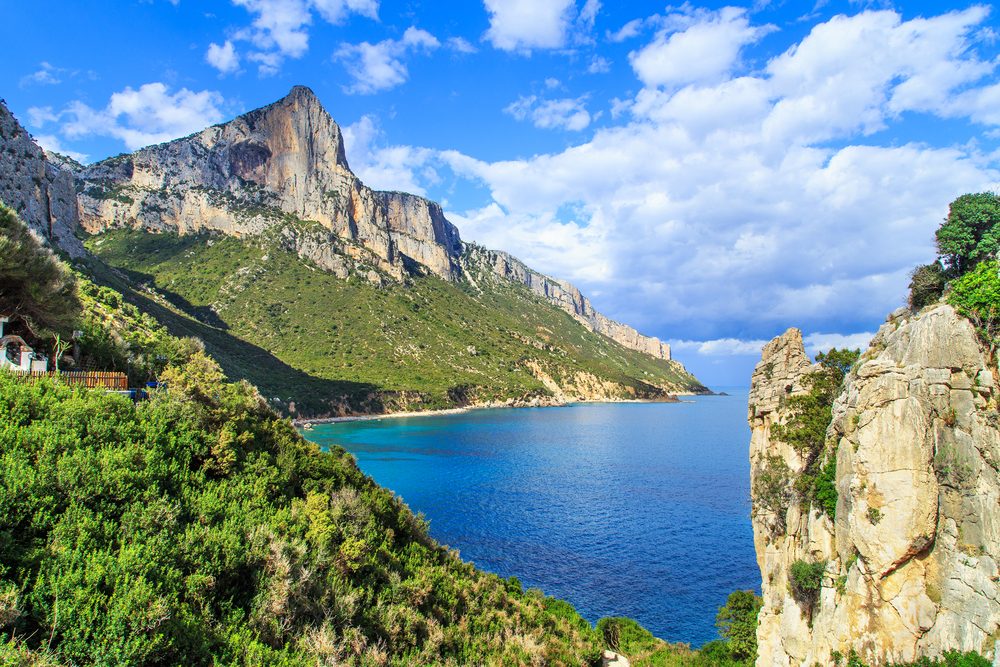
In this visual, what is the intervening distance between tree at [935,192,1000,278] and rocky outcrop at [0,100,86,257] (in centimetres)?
5209

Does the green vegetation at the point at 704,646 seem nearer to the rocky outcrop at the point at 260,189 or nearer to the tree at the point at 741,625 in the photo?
the tree at the point at 741,625

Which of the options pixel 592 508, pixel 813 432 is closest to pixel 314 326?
pixel 592 508

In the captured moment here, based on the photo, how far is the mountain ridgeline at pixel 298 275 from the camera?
104 m

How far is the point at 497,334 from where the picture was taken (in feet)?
527

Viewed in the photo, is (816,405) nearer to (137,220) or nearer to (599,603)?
(599,603)

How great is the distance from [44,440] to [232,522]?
3589mm

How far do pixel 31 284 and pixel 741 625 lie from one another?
3245 cm

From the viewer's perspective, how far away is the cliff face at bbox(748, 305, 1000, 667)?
10883 mm

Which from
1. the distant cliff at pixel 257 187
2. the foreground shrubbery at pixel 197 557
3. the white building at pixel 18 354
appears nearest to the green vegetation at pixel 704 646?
the foreground shrubbery at pixel 197 557

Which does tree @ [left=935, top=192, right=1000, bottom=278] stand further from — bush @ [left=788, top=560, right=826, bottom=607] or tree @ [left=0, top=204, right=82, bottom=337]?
tree @ [left=0, top=204, right=82, bottom=337]

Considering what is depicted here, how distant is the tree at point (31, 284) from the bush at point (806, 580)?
1101 inches

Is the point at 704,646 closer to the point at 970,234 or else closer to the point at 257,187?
the point at 970,234

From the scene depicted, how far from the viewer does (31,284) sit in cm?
1636

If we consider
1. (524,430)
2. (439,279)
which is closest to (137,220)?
(439,279)
